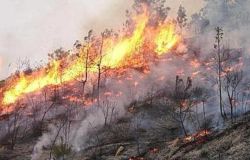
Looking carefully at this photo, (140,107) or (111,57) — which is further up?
(111,57)

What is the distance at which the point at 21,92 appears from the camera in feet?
341

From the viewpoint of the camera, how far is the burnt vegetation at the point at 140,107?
56250mm

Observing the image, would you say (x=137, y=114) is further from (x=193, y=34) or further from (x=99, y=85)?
(x=193, y=34)

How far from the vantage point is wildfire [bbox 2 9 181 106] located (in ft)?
355

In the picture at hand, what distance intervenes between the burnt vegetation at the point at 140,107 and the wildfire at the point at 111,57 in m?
0.53

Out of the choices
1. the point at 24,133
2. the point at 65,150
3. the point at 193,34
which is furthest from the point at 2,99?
the point at 193,34

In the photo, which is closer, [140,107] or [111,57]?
[140,107]

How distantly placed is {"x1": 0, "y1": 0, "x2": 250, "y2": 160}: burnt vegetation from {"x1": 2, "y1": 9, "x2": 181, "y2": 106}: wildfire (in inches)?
20.7

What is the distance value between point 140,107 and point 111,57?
36.5 meters

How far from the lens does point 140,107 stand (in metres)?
85.6

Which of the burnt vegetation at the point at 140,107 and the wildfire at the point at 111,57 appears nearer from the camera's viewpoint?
the burnt vegetation at the point at 140,107

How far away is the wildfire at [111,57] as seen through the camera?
108125 mm

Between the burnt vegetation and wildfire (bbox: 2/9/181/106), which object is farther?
wildfire (bbox: 2/9/181/106)

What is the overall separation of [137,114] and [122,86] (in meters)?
19.3
